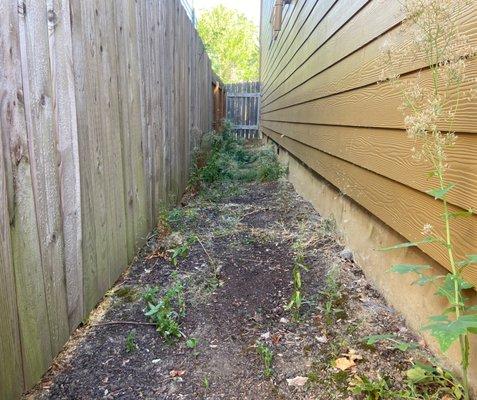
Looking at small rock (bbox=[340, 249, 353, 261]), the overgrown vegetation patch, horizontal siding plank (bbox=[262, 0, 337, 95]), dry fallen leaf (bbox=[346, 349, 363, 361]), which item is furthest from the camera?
horizontal siding plank (bbox=[262, 0, 337, 95])

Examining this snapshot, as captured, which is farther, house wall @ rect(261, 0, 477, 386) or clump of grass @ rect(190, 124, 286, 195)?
clump of grass @ rect(190, 124, 286, 195)

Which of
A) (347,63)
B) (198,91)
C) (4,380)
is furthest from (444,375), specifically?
(198,91)

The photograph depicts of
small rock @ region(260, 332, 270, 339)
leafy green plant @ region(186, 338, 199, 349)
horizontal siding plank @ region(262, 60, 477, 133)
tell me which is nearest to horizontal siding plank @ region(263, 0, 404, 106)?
horizontal siding plank @ region(262, 60, 477, 133)

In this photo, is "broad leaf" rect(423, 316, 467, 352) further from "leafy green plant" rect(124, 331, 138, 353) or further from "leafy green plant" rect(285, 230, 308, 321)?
"leafy green plant" rect(124, 331, 138, 353)

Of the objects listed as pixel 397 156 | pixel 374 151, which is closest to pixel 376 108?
pixel 374 151

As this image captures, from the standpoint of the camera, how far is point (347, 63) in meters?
2.51

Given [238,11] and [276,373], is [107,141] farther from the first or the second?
[238,11]

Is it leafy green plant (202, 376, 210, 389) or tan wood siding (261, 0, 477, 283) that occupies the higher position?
tan wood siding (261, 0, 477, 283)

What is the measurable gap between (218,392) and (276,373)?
0.25 m

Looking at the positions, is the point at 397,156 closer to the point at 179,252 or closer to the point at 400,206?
the point at 400,206

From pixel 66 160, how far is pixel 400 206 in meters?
1.52

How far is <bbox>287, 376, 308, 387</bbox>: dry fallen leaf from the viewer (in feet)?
4.72

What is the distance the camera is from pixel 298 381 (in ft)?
4.77

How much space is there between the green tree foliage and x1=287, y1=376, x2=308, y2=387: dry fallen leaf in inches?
826
